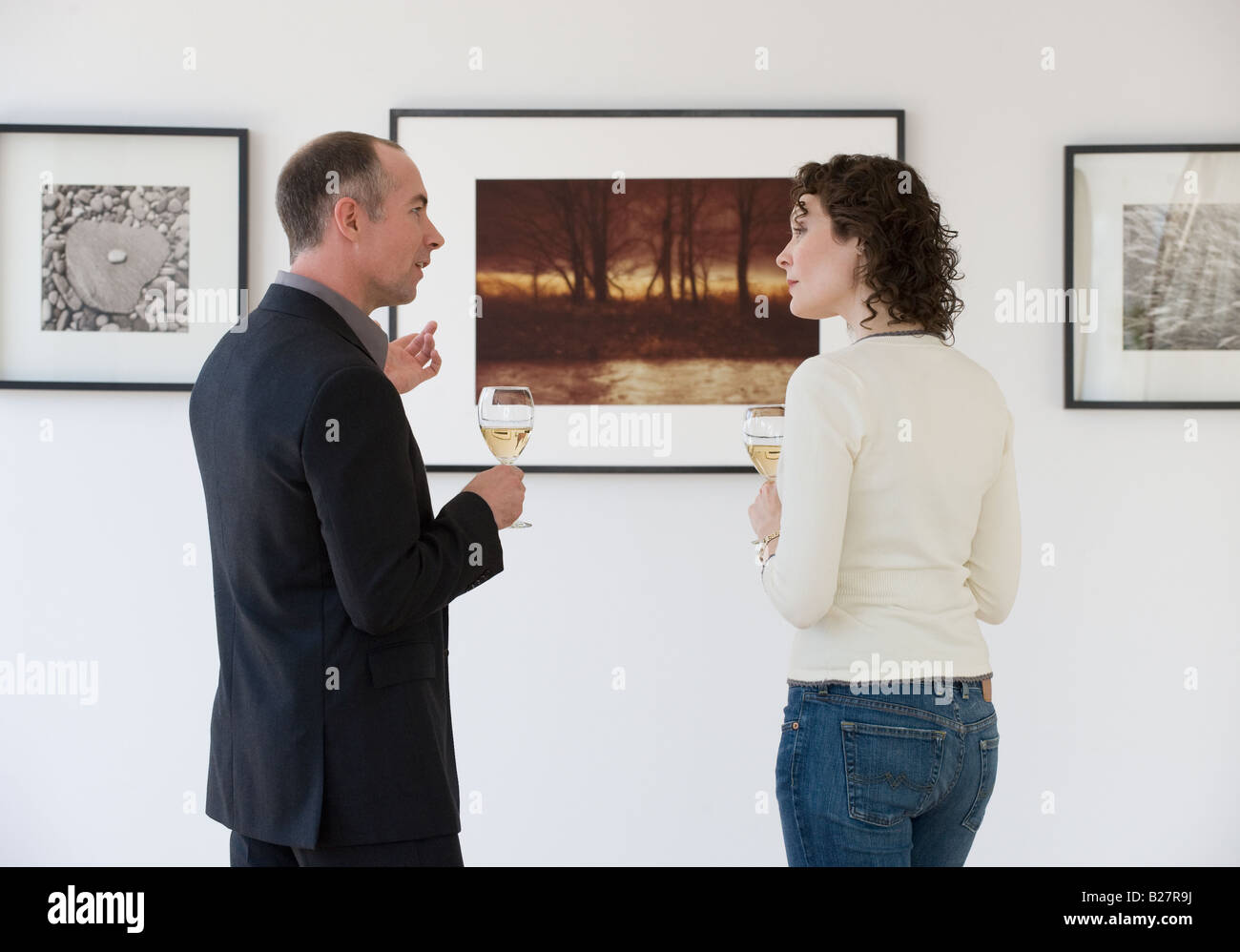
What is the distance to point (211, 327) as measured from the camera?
2.47 m

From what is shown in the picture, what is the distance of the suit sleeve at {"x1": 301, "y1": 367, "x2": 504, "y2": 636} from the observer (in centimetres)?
123

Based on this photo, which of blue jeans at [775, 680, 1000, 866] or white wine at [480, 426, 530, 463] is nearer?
blue jeans at [775, 680, 1000, 866]

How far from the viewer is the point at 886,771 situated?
1.27m

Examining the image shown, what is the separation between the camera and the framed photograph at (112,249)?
2.46 m

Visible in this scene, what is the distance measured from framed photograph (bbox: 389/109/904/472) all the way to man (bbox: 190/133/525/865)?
1064mm

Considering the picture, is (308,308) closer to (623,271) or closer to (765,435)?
(765,435)

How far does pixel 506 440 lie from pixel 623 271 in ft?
3.19

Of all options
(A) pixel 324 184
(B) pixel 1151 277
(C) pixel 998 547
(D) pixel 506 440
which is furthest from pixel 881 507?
(B) pixel 1151 277

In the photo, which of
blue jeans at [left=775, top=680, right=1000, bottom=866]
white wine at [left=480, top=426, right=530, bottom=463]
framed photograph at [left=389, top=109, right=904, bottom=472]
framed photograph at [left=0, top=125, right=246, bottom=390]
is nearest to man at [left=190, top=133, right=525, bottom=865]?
white wine at [left=480, top=426, right=530, bottom=463]

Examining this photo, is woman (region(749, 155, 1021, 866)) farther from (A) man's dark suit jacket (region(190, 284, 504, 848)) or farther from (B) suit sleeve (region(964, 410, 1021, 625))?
(A) man's dark suit jacket (region(190, 284, 504, 848))

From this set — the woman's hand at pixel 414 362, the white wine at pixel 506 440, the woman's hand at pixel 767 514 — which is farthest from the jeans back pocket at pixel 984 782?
the woman's hand at pixel 414 362

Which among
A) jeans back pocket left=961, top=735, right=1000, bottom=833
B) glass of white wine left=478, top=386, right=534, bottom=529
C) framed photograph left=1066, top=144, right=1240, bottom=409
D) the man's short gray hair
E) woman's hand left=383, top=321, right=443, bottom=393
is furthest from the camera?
framed photograph left=1066, top=144, right=1240, bottom=409
